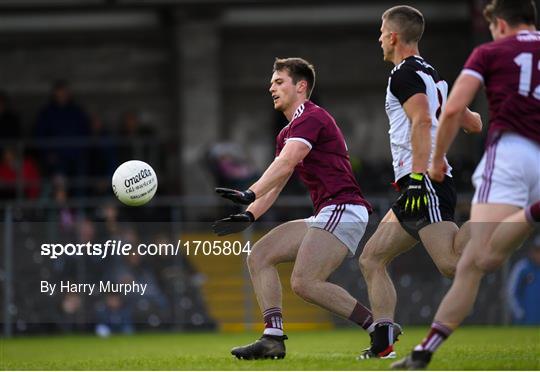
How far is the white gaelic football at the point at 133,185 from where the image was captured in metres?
9.94

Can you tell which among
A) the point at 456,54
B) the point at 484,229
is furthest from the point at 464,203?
the point at 484,229

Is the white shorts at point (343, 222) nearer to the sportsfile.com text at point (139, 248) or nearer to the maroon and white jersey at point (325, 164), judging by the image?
the maroon and white jersey at point (325, 164)

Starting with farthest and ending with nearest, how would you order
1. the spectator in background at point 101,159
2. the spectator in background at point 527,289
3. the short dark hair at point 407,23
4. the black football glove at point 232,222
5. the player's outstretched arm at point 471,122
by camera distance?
the spectator in background at point 101,159, the spectator in background at point 527,289, the player's outstretched arm at point 471,122, the short dark hair at point 407,23, the black football glove at point 232,222

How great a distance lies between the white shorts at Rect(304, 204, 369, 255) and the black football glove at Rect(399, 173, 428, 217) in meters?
0.47

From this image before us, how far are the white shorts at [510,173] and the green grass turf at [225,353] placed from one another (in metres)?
1.28

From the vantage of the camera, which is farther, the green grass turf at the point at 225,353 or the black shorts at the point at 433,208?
the black shorts at the point at 433,208

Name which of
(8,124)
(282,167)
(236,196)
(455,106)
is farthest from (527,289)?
(455,106)

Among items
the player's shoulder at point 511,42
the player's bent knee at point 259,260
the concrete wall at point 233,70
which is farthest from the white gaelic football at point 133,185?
the concrete wall at point 233,70

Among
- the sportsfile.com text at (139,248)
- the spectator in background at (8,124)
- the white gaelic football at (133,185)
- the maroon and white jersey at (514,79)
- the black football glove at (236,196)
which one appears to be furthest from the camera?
the spectator in background at (8,124)

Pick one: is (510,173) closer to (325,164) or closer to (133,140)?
(325,164)

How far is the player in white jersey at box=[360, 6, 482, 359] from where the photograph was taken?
8.87 metres

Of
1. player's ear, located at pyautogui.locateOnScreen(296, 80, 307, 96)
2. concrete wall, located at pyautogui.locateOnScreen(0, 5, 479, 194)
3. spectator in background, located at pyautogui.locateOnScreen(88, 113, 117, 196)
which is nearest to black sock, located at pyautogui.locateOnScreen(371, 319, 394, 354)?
player's ear, located at pyautogui.locateOnScreen(296, 80, 307, 96)

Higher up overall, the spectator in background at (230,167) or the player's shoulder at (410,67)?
the player's shoulder at (410,67)

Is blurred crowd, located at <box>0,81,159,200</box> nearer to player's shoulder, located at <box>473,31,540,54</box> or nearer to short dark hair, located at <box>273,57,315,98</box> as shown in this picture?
short dark hair, located at <box>273,57,315,98</box>
